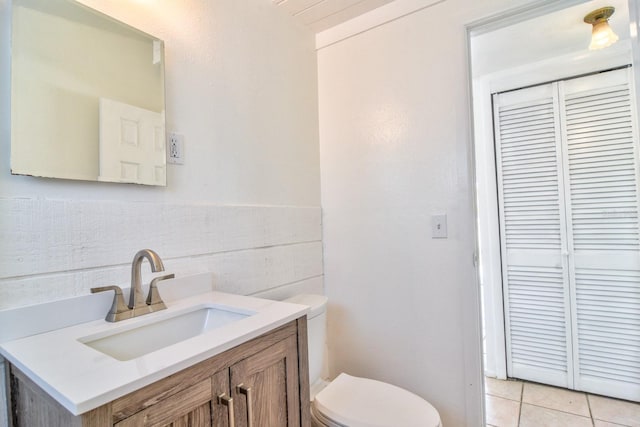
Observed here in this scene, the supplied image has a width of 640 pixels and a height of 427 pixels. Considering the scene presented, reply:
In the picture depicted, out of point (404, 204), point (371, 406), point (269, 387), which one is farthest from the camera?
point (404, 204)

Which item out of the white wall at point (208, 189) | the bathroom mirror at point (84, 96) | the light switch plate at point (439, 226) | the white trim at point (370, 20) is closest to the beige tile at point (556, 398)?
the light switch plate at point (439, 226)

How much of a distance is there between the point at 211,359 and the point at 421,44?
1.60 m

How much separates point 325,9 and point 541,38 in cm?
129

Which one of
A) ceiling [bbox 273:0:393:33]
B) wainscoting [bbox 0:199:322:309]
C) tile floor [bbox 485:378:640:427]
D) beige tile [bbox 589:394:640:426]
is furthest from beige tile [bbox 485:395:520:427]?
ceiling [bbox 273:0:393:33]

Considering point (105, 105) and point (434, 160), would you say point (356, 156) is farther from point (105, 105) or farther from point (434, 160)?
point (105, 105)

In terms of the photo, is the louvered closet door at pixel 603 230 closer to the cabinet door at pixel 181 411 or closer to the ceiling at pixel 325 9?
the ceiling at pixel 325 9

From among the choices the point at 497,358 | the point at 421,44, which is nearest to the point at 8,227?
the point at 421,44

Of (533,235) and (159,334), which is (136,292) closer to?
(159,334)

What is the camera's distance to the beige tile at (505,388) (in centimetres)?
206

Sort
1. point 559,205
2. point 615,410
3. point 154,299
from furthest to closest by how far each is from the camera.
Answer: point 559,205 < point 615,410 < point 154,299

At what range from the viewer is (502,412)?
1.89 meters

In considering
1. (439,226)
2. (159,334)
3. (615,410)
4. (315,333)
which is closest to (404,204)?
(439,226)

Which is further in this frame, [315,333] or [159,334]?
[315,333]

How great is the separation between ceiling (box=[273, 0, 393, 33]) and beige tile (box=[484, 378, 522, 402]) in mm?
2450
